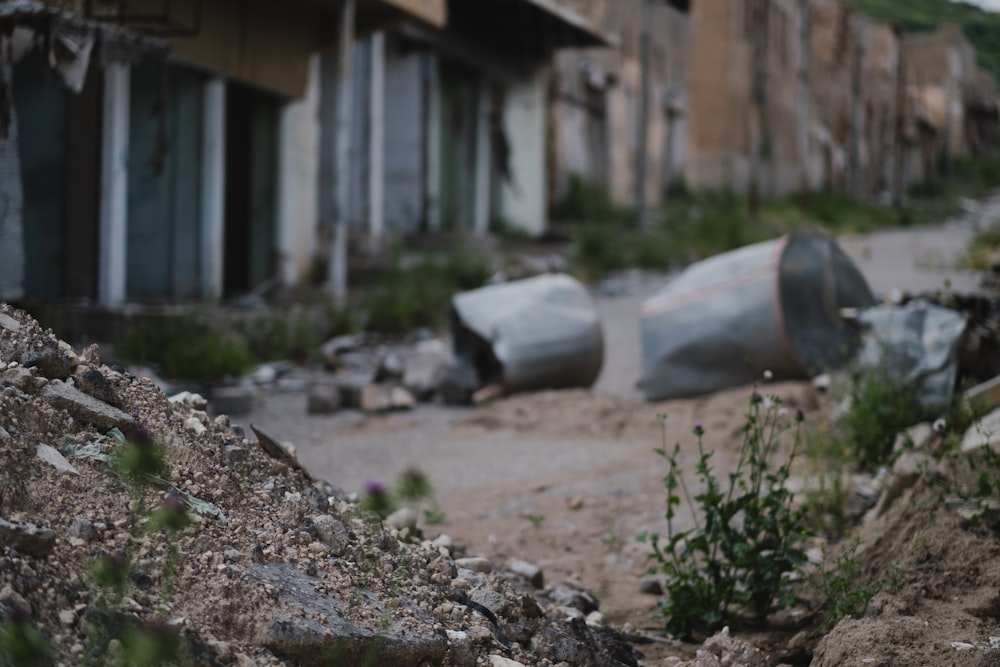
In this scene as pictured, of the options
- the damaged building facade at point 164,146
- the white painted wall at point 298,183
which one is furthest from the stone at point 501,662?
the white painted wall at point 298,183

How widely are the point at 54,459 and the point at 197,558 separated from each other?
33 cm

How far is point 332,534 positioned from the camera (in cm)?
269

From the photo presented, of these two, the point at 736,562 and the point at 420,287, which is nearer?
the point at 736,562

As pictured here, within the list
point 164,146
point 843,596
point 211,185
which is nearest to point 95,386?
point 843,596

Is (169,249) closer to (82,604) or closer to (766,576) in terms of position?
(766,576)

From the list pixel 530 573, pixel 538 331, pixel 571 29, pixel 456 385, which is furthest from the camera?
pixel 571 29

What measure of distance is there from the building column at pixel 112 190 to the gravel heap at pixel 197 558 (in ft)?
20.5

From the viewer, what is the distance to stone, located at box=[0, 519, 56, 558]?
211 cm

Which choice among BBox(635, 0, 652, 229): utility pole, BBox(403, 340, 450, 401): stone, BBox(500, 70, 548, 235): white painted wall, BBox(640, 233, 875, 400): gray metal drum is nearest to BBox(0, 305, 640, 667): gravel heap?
BBox(640, 233, 875, 400): gray metal drum

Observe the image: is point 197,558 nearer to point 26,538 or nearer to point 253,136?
point 26,538

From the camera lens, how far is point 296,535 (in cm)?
263

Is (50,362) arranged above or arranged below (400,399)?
above

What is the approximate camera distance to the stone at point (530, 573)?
3.79 meters

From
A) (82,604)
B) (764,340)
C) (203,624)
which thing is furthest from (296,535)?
(764,340)
